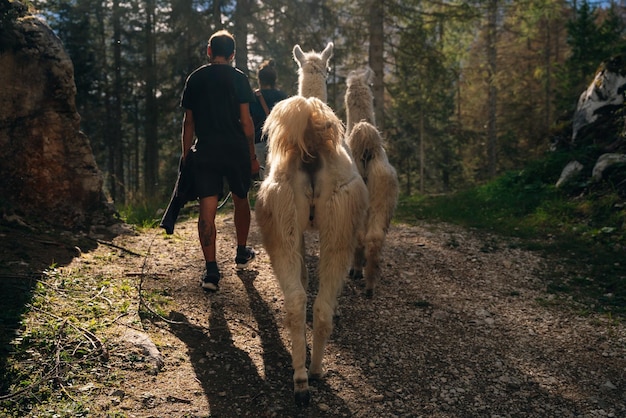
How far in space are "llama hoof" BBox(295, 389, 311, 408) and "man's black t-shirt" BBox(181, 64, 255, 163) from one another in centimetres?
243

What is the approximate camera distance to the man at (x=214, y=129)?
4.36 meters

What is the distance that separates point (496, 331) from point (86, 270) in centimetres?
→ 385

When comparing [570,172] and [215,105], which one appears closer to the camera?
[215,105]

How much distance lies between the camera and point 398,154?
24797 millimetres

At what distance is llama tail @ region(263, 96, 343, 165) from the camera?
3.13m

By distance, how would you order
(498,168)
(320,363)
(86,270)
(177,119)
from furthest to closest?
(498,168) → (177,119) → (86,270) → (320,363)

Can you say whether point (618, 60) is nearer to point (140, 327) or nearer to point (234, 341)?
point (234, 341)

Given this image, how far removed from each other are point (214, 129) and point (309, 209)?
173 cm

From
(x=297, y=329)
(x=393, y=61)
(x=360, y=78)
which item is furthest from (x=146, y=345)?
(x=393, y=61)

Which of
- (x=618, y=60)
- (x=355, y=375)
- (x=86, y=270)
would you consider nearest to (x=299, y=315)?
(x=355, y=375)

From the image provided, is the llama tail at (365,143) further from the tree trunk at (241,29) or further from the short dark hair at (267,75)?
the tree trunk at (241,29)

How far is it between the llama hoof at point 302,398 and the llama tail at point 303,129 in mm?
1573

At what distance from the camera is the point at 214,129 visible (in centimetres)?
436

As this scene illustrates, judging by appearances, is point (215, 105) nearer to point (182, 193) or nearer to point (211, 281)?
point (182, 193)
